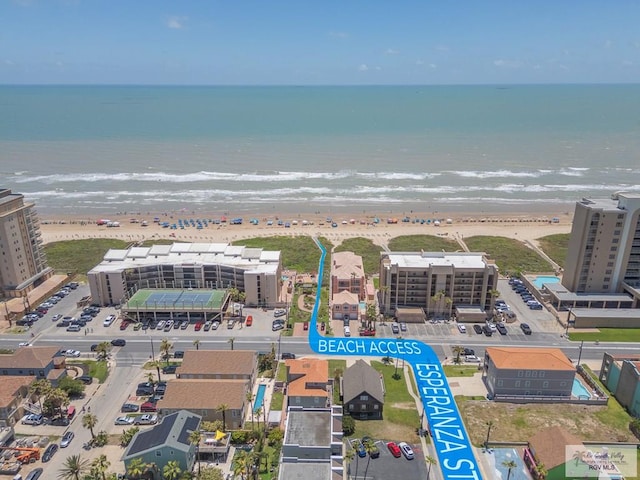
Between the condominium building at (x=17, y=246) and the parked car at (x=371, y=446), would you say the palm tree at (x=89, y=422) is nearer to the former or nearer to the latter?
the parked car at (x=371, y=446)

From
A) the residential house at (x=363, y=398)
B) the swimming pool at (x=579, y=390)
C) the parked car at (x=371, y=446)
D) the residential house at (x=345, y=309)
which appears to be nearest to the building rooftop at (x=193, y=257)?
the residential house at (x=345, y=309)

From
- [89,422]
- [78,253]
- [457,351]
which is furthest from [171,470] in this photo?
[78,253]

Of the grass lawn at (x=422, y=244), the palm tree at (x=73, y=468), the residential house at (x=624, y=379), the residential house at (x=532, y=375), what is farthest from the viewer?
the grass lawn at (x=422, y=244)

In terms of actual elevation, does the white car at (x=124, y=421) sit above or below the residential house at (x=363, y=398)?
below

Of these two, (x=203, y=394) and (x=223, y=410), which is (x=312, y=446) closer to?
(x=223, y=410)

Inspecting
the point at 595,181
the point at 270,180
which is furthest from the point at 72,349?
the point at 595,181

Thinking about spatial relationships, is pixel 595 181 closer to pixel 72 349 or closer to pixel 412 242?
pixel 412 242

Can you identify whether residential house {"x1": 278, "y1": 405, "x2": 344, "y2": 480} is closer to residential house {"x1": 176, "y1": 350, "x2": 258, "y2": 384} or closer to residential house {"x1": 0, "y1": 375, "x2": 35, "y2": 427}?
residential house {"x1": 176, "y1": 350, "x2": 258, "y2": 384}
